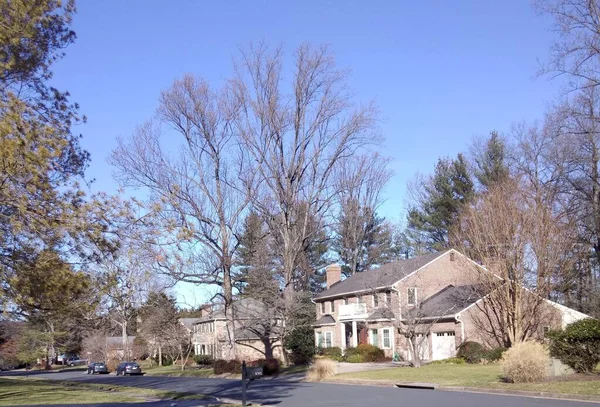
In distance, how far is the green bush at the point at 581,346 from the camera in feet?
72.7

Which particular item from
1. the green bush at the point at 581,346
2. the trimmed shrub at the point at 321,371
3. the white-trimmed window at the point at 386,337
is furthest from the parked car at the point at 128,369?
the green bush at the point at 581,346

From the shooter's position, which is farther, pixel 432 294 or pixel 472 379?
pixel 432 294

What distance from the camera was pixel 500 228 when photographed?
37406 mm

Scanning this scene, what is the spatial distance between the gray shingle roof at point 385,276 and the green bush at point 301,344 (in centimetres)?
547

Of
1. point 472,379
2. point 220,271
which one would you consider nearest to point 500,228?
point 472,379

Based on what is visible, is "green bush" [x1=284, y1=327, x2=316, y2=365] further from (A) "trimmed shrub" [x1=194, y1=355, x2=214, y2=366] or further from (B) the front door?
(A) "trimmed shrub" [x1=194, y1=355, x2=214, y2=366]

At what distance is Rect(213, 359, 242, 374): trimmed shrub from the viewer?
1669 inches

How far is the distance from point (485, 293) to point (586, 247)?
40.3ft

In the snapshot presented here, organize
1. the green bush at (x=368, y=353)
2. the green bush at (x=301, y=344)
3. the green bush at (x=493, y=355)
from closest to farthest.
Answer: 1. the green bush at (x=493, y=355)
2. the green bush at (x=368, y=353)
3. the green bush at (x=301, y=344)

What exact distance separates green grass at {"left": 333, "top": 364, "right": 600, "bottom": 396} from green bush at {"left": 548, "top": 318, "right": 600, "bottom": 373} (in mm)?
854

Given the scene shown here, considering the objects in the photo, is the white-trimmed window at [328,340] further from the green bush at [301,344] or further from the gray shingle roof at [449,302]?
the gray shingle roof at [449,302]

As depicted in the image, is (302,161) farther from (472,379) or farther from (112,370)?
(112,370)

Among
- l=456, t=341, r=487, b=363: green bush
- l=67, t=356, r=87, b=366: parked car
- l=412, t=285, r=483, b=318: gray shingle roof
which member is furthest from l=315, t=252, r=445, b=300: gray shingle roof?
l=67, t=356, r=87, b=366: parked car

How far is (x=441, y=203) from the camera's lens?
5900 centimetres
